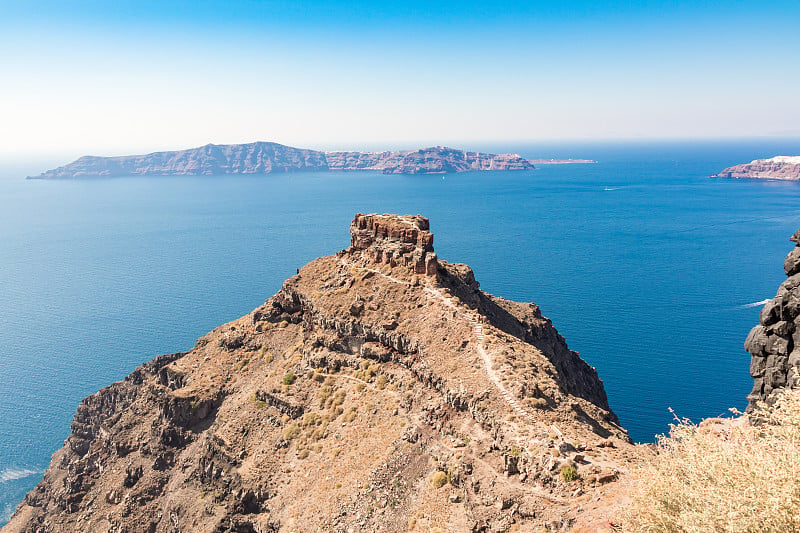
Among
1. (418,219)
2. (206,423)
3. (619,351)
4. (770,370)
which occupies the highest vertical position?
(418,219)

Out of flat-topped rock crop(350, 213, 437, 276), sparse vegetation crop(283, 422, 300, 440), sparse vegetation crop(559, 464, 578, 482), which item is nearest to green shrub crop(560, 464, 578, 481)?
sparse vegetation crop(559, 464, 578, 482)

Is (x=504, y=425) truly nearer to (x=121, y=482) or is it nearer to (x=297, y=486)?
(x=297, y=486)

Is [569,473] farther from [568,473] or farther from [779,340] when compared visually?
[779,340]

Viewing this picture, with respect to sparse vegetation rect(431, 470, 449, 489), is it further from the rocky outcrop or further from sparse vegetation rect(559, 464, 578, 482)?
the rocky outcrop

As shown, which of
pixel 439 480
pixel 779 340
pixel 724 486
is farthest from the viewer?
pixel 439 480

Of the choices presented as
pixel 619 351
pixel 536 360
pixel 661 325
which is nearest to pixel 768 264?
pixel 661 325

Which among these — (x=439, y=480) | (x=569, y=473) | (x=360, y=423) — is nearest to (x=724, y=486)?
(x=569, y=473)

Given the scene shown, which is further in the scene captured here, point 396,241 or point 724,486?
point 396,241
